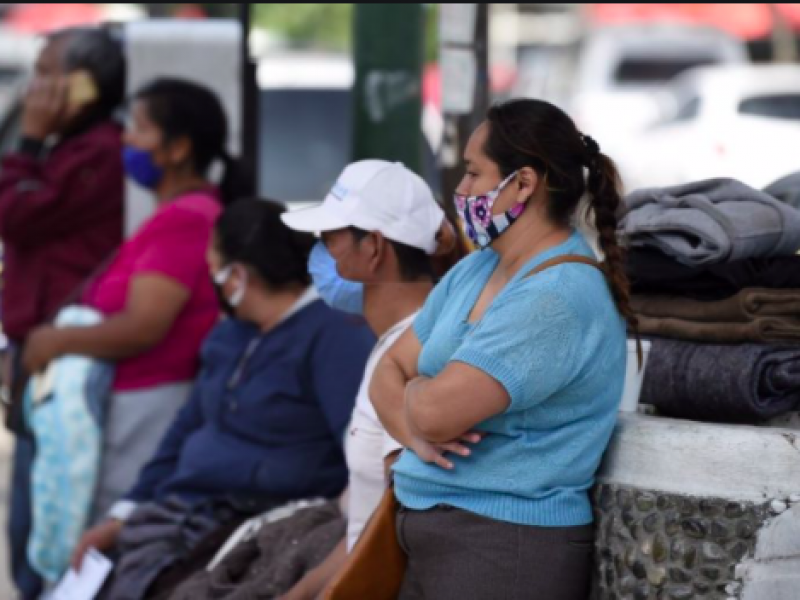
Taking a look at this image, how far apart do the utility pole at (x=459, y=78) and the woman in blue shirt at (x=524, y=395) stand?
2.17 meters

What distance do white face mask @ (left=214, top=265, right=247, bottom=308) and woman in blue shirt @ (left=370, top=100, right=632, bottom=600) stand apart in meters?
1.51

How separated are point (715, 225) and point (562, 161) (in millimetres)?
474

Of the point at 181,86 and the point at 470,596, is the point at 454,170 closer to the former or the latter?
the point at 181,86

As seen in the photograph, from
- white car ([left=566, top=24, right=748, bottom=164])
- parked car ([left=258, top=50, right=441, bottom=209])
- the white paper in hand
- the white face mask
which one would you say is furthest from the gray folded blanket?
white car ([left=566, top=24, right=748, bottom=164])

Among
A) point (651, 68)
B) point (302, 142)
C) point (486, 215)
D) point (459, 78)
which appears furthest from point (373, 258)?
point (651, 68)

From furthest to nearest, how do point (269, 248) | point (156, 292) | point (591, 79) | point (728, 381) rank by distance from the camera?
point (591, 79) < point (156, 292) < point (269, 248) < point (728, 381)

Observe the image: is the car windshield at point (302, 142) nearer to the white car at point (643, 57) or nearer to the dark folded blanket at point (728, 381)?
the dark folded blanket at point (728, 381)

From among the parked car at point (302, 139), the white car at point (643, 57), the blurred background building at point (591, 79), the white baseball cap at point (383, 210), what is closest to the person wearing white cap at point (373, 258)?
the white baseball cap at point (383, 210)

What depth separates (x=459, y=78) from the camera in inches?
224

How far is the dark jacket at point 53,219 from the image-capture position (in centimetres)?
612

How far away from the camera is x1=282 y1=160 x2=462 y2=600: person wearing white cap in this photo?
13.0 ft

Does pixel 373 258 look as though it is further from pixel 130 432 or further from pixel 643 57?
pixel 643 57

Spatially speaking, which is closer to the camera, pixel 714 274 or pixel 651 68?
pixel 714 274

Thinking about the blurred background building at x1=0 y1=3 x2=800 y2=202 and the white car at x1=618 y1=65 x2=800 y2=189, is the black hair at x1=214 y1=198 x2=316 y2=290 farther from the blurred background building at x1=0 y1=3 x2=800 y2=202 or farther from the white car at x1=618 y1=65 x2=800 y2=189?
the white car at x1=618 y1=65 x2=800 y2=189
